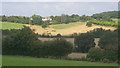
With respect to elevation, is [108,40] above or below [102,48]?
above

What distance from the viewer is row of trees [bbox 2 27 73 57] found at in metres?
40.9

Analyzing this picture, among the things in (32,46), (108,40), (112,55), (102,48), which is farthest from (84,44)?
(32,46)

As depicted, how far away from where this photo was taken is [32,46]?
41.7m

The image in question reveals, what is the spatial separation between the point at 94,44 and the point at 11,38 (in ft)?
61.4

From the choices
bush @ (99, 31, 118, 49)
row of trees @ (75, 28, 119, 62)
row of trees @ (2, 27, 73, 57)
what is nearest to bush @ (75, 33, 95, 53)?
row of trees @ (75, 28, 119, 62)

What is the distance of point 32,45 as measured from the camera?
1650 inches

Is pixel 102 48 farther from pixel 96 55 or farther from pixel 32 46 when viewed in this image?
pixel 32 46

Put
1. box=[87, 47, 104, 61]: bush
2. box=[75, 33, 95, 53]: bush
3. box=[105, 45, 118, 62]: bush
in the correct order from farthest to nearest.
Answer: box=[75, 33, 95, 53]: bush → box=[87, 47, 104, 61]: bush → box=[105, 45, 118, 62]: bush

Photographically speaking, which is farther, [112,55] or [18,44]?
[18,44]

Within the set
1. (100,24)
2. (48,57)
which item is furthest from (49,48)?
(100,24)

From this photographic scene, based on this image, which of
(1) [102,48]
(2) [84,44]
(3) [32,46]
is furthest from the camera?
(2) [84,44]

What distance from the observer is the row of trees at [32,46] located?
4088 cm

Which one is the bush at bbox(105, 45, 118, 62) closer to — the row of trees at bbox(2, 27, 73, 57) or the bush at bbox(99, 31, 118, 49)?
the row of trees at bbox(2, 27, 73, 57)

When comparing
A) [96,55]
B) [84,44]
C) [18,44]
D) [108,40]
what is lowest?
[84,44]
